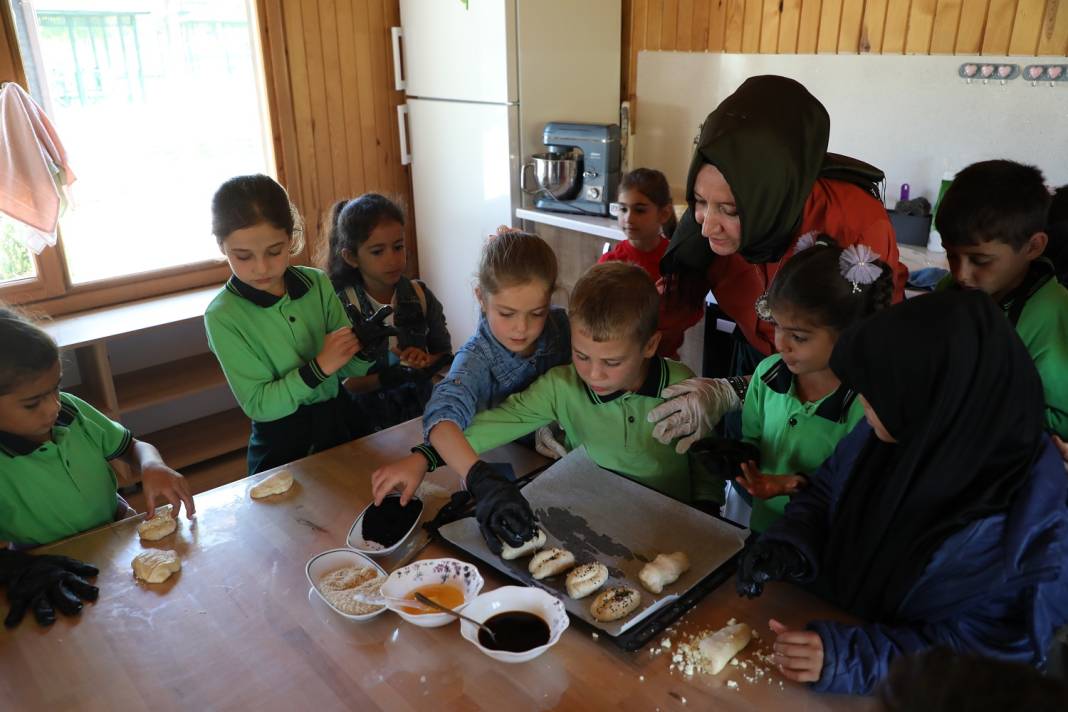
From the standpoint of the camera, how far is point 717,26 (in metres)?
3.33

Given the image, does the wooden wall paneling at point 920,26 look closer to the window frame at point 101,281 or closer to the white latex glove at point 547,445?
the white latex glove at point 547,445

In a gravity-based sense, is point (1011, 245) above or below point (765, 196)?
below

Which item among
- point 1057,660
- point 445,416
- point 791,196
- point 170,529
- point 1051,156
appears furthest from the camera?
point 1051,156

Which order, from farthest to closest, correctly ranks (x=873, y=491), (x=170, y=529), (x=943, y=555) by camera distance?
(x=170, y=529), (x=873, y=491), (x=943, y=555)

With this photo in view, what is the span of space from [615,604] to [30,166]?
2686 mm

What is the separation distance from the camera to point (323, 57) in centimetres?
351

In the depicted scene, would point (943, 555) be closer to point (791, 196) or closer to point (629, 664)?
point (629, 664)

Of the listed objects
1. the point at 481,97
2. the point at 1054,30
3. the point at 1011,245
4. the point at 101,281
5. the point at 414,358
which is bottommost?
the point at 101,281

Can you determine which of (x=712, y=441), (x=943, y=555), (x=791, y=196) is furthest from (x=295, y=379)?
(x=943, y=555)

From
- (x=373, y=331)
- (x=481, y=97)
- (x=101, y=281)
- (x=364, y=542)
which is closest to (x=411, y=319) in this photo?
(x=373, y=331)

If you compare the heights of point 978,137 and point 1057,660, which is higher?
point 978,137

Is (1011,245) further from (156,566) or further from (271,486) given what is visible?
(156,566)

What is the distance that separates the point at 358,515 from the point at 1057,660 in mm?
1023

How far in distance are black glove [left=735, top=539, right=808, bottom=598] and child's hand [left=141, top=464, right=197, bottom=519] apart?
0.95 meters
